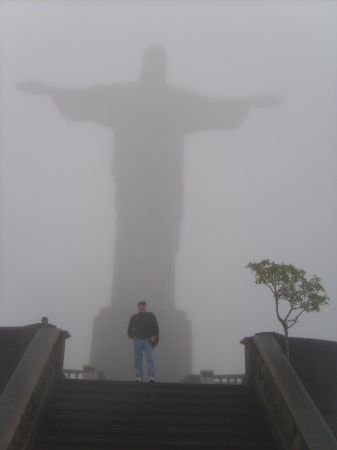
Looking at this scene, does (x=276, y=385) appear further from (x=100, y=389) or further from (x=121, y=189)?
(x=121, y=189)

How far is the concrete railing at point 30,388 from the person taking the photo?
6500 mm

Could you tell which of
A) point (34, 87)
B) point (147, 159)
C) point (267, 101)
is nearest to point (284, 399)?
point (147, 159)

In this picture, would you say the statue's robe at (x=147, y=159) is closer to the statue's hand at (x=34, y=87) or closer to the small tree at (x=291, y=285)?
the statue's hand at (x=34, y=87)

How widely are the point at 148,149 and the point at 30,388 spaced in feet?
34.3

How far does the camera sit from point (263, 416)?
7.80 meters

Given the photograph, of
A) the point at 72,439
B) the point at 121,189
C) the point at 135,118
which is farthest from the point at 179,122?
the point at 72,439

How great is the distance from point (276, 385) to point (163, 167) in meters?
9.83

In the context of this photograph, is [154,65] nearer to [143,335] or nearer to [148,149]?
[148,149]

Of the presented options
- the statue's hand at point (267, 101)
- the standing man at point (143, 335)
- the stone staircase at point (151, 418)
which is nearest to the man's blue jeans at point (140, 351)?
the standing man at point (143, 335)

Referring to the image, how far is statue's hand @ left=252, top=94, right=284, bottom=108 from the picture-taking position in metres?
16.1

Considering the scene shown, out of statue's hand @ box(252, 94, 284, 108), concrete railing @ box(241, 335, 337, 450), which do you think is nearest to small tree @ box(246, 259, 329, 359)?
concrete railing @ box(241, 335, 337, 450)

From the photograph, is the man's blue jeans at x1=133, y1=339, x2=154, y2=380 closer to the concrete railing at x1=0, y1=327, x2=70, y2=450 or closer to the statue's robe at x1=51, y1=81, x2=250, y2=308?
the concrete railing at x1=0, y1=327, x2=70, y2=450

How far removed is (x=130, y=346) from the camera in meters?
13.9

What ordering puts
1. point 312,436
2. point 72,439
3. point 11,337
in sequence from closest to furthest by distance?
point 312,436, point 72,439, point 11,337
